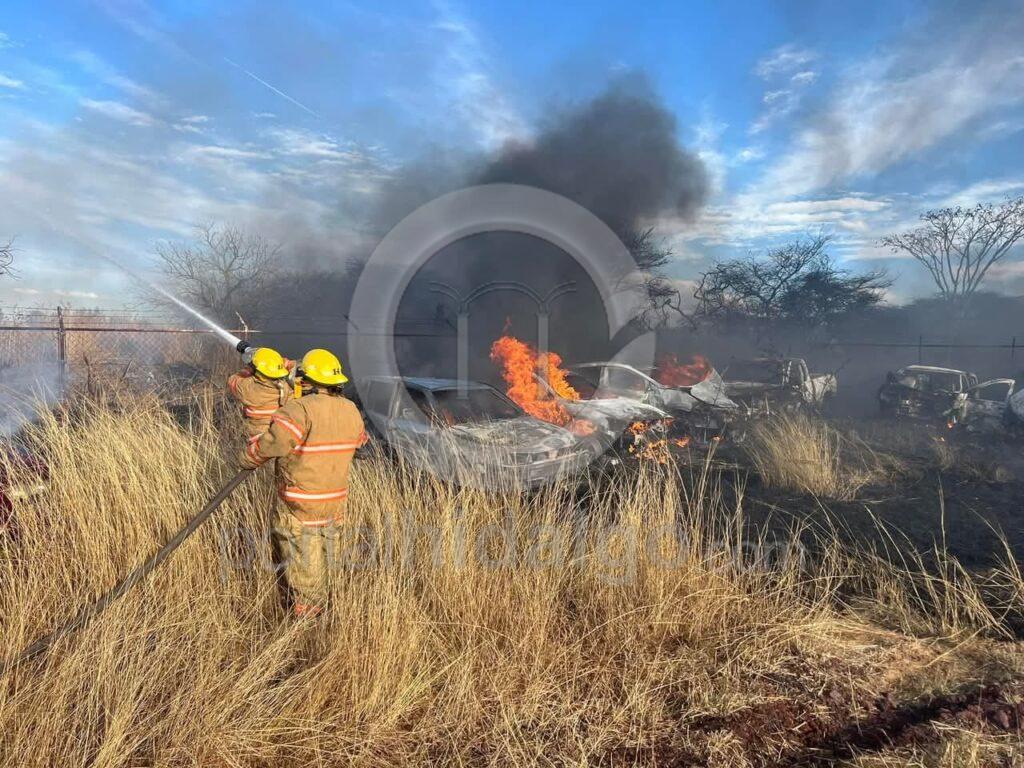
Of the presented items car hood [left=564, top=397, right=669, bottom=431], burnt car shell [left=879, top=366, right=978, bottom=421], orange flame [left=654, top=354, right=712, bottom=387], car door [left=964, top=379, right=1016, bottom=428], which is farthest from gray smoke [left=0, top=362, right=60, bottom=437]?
burnt car shell [left=879, top=366, right=978, bottom=421]

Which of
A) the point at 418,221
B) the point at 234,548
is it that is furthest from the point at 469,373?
the point at 234,548

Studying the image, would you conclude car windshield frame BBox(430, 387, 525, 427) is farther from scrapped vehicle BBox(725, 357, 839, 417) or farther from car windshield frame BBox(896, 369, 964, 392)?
car windshield frame BBox(896, 369, 964, 392)

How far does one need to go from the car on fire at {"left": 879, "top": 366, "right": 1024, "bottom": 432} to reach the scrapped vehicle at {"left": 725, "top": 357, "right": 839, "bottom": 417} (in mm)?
1401

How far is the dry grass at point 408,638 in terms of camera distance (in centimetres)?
208

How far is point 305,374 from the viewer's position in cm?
291

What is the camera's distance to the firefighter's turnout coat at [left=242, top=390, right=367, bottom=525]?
2740mm

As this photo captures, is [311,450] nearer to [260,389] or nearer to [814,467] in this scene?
[260,389]

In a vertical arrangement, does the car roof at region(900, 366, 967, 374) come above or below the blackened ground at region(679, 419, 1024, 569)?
above

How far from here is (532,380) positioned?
28.2 ft

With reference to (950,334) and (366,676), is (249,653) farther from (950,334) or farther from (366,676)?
(950,334)

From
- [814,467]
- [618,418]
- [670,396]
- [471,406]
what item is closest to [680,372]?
[670,396]

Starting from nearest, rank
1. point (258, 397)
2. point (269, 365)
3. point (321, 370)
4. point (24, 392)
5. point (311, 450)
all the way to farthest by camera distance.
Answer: point (311, 450) → point (321, 370) → point (269, 365) → point (258, 397) → point (24, 392)

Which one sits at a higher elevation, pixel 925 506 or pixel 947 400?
pixel 947 400

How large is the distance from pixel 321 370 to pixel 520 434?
2883mm
